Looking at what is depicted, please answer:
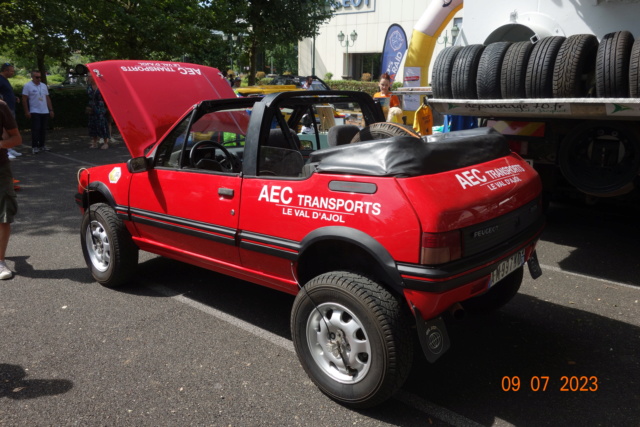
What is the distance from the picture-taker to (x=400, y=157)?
2.80 m

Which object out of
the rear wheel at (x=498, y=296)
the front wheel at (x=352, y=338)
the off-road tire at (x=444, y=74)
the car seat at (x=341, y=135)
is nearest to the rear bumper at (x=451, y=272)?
the front wheel at (x=352, y=338)

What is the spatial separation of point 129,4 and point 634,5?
44.0 ft

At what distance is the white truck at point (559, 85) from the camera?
4.61 m

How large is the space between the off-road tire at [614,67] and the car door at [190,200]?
3.19 meters

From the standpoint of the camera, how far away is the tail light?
2609 millimetres

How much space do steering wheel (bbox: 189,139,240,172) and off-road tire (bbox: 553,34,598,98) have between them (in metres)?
2.96

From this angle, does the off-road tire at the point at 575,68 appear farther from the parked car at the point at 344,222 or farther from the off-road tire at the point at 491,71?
the parked car at the point at 344,222

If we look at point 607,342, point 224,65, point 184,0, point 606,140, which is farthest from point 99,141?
point 607,342

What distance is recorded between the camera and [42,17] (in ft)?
44.7

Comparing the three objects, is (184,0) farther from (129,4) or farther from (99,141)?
(99,141)

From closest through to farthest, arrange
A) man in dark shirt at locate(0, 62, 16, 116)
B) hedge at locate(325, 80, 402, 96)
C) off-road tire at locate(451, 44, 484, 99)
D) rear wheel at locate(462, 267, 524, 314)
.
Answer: rear wheel at locate(462, 267, 524, 314) < off-road tire at locate(451, 44, 484, 99) < man in dark shirt at locate(0, 62, 16, 116) < hedge at locate(325, 80, 402, 96)

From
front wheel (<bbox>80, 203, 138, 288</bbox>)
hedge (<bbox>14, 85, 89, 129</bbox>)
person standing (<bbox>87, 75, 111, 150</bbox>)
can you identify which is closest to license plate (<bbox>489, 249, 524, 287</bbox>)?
front wheel (<bbox>80, 203, 138, 288</bbox>)

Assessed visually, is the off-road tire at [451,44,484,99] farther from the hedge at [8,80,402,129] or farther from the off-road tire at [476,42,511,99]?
the hedge at [8,80,402,129]

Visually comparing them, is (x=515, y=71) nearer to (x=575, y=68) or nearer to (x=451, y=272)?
(x=575, y=68)
